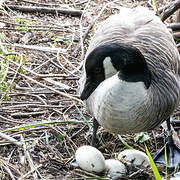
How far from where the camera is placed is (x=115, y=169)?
11.0 ft

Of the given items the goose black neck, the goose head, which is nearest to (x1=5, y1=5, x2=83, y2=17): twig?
the goose head

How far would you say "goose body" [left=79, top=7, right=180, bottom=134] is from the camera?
3164 mm

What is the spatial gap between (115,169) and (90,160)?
0.77ft

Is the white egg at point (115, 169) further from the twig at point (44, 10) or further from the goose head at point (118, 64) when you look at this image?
the twig at point (44, 10)

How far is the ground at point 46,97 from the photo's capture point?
3.71 metres

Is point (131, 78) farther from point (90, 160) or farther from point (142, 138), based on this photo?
point (142, 138)

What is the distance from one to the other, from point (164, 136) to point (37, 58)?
2160mm

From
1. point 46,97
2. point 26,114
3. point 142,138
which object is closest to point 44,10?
point 46,97

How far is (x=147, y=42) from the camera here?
148 inches

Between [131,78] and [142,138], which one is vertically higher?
[131,78]

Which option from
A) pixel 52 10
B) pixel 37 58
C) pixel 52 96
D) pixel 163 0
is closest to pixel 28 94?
pixel 52 96

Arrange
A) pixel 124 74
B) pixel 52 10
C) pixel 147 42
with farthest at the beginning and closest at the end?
pixel 52 10 < pixel 147 42 < pixel 124 74

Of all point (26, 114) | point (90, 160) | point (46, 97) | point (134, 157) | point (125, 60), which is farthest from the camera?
point (46, 97)

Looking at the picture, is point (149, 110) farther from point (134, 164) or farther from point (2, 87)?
point (2, 87)
